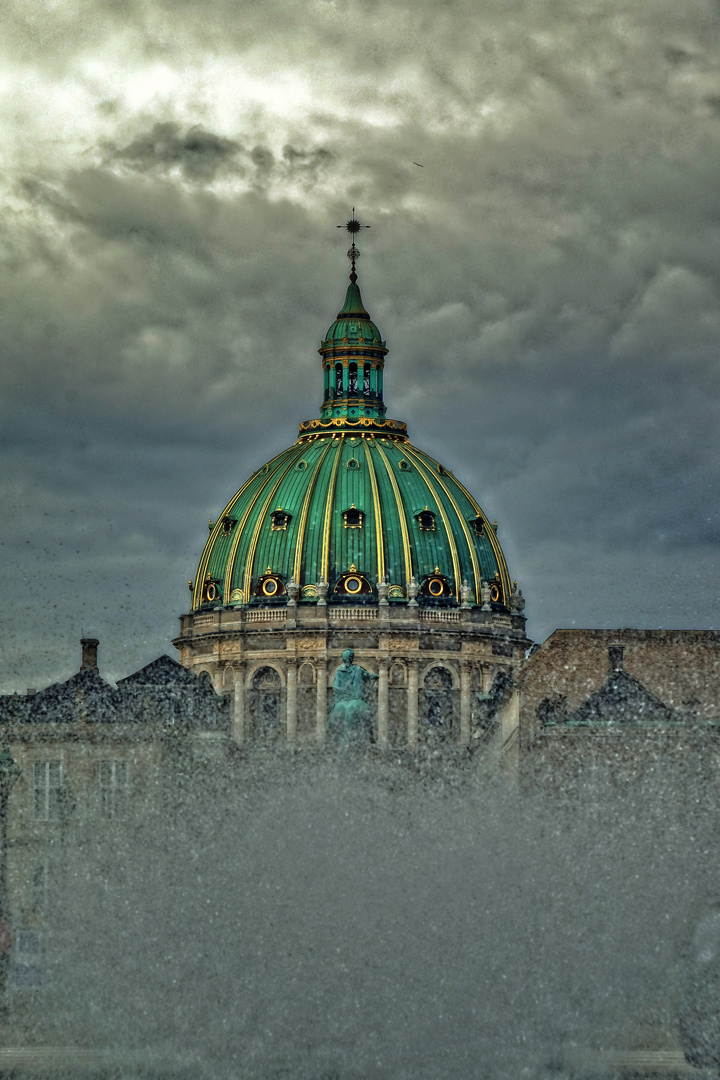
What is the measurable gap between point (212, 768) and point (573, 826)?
29.8 m

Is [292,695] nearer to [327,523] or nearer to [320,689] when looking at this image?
[320,689]

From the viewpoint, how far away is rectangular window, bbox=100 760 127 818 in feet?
300

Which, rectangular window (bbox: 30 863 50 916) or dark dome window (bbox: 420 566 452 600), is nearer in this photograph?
rectangular window (bbox: 30 863 50 916)

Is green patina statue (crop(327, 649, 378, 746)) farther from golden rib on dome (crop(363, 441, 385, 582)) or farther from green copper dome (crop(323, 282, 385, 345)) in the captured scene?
green copper dome (crop(323, 282, 385, 345))

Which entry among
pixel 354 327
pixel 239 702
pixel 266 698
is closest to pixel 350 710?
pixel 239 702

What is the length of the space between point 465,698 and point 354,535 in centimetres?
1090

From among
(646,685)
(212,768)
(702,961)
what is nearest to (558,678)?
(646,685)

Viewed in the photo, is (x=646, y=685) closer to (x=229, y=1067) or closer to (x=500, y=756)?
(x=500, y=756)

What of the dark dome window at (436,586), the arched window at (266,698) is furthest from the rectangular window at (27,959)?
the dark dome window at (436,586)

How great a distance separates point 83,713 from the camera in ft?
335

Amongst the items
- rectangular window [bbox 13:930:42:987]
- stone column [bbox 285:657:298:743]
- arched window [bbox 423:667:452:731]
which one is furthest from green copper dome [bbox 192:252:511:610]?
rectangular window [bbox 13:930:42:987]

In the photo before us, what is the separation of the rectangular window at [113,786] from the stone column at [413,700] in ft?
132

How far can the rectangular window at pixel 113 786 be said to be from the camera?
300 feet

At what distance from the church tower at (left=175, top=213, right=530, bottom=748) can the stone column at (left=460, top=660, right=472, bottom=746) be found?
0.38 feet
